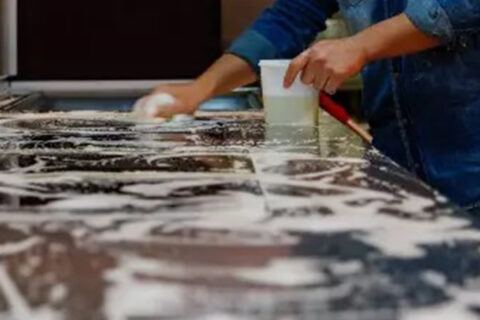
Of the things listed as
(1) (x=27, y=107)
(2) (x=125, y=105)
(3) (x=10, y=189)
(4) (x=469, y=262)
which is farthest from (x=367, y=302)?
(2) (x=125, y=105)

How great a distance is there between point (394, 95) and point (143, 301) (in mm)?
1073

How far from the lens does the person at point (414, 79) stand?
1265 millimetres

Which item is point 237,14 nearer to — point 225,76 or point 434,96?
point 225,76

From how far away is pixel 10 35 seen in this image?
287 centimetres

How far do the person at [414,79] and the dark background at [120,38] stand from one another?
49.0 inches

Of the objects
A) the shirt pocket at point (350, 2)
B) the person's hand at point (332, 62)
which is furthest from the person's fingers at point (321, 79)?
the shirt pocket at point (350, 2)

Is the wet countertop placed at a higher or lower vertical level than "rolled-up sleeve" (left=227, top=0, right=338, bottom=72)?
lower

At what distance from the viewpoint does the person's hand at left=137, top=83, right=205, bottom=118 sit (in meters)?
1.56

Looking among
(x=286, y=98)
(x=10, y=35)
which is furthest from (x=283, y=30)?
(x=10, y=35)

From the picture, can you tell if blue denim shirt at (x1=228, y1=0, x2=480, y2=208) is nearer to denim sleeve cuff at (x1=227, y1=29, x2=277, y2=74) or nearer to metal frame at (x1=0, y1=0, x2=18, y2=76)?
denim sleeve cuff at (x1=227, y1=29, x2=277, y2=74)

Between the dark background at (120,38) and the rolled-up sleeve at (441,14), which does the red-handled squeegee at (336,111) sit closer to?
the rolled-up sleeve at (441,14)

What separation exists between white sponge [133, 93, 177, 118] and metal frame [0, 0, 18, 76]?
4.61ft

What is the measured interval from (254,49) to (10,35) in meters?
1.41

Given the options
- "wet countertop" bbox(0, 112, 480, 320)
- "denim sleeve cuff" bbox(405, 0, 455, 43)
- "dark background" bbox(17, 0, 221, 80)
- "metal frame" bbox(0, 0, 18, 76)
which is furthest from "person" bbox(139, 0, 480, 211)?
"metal frame" bbox(0, 0, 18, 76)
